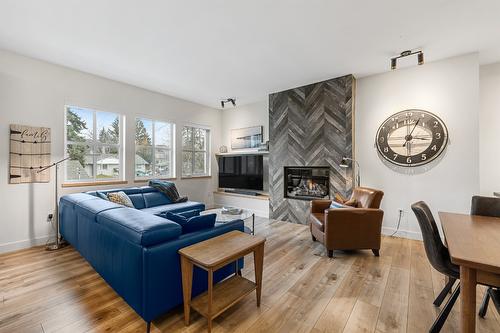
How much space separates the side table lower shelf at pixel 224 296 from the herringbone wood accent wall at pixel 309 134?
2.86 metres

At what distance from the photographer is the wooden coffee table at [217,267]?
154cm

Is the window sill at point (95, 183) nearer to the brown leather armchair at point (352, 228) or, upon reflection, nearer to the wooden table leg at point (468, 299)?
the brown leather armchair at point (352, 228)

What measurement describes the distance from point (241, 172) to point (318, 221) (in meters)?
2.85

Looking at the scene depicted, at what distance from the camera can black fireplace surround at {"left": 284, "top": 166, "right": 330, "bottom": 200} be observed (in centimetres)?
443

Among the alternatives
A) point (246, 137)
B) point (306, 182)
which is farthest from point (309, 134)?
point (246, 137)

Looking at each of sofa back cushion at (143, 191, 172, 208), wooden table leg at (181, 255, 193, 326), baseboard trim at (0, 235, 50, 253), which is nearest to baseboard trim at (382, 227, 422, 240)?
wooden table leg at (181, 255, 193, 326)

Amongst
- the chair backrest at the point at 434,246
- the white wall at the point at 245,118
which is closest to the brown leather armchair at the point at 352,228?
the chair backrest at the point at 434,246

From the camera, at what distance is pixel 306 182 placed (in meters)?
4.68

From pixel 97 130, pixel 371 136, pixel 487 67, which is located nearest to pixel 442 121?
pixel 371 136

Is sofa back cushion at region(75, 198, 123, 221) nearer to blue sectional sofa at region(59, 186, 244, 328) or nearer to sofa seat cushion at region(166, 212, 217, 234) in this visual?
blue sectional sofa at region(59, 186, 244, 328)

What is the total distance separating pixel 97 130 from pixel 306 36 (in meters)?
3.91

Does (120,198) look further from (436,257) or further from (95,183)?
(436,257)

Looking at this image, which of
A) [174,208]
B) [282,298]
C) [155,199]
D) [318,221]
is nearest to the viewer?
[282,298]

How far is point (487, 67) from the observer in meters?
3.63
